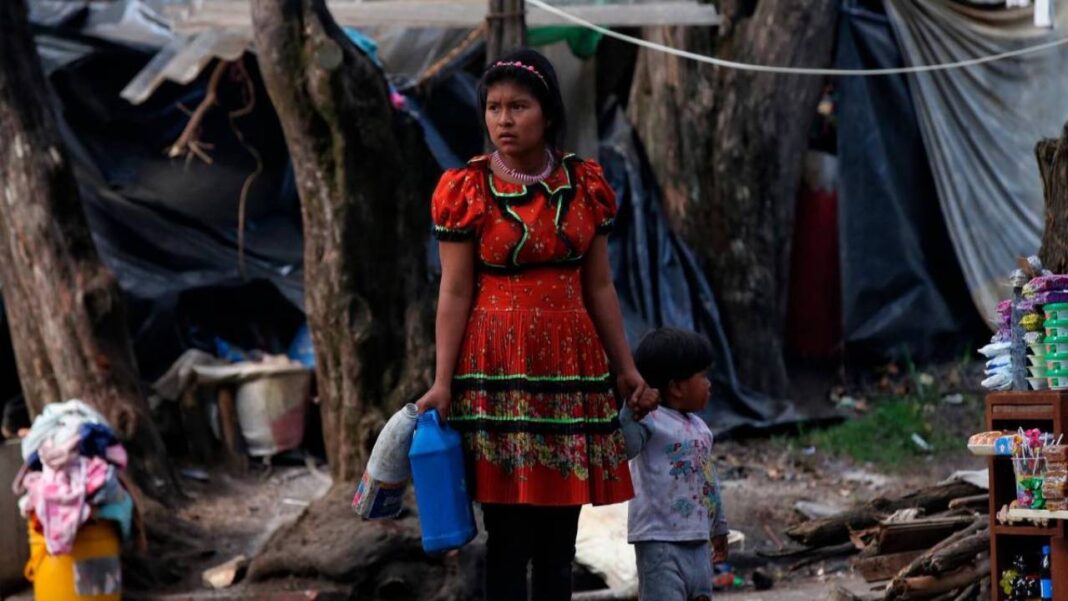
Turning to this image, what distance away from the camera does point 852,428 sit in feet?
31.2

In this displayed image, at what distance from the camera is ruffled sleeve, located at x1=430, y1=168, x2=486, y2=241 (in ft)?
12.8

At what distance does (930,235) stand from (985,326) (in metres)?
0.72

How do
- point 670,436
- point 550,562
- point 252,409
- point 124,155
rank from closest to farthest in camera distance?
point 550,562 → point 670,436 → point 252,409 → point 124,155

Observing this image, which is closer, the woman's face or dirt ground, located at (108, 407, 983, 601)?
the woman's face

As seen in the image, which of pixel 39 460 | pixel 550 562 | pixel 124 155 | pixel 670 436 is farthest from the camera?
pixel 124 155

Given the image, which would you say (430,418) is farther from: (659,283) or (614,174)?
(614,174)

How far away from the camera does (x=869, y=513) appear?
251 inches

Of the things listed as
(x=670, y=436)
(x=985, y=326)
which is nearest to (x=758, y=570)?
(x=670, y=436)

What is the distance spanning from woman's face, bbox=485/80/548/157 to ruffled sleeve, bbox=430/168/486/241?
0.44 feet

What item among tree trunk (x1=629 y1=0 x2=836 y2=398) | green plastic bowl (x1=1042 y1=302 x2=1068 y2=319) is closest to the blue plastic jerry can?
green plastic bowl (x1=1042 y1=302 x2=1068 y2=319)

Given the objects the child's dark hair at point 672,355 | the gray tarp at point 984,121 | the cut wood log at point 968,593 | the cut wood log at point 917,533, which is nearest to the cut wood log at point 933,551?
the cut wood log at point 968,593

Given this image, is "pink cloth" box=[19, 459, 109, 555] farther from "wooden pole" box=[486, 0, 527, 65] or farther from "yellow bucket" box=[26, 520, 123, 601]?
"wooden pole" box=[486, 0, 527, 65]

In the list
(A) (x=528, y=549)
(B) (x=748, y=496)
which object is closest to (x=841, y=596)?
(A) (x=528, y=549)

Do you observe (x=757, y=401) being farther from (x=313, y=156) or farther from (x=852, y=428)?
(x=313, y=156)
